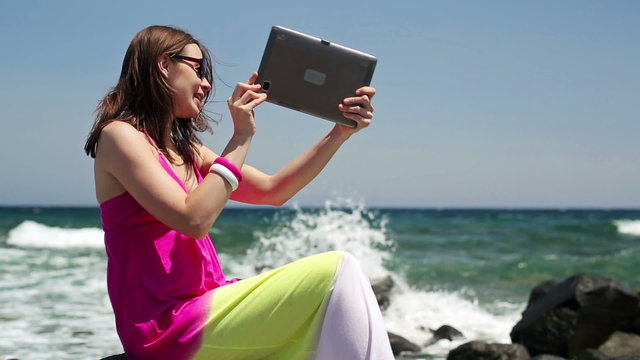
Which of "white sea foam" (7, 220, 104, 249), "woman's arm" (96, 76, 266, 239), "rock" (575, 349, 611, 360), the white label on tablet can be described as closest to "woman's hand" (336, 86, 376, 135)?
the white label on tablet

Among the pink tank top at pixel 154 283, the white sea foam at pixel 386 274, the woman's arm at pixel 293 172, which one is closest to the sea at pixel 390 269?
the white sea foam at pixel 386 274

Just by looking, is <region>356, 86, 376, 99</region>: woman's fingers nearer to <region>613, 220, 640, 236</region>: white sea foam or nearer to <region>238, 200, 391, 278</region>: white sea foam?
<region>238, 200, 391, 278</region>: white sea foam

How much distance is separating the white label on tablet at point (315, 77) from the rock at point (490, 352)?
12.5ft

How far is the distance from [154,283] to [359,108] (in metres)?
0.97

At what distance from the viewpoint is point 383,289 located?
33.0 feet

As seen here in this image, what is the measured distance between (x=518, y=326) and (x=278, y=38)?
5.09 metres

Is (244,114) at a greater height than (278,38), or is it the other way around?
(278,38)

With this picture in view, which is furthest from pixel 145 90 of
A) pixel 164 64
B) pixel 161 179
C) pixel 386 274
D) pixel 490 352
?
pixel 386 274

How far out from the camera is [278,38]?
2686 mm

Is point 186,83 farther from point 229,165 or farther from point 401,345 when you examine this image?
point 401,345

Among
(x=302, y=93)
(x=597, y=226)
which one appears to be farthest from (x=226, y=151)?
(x=597, y=226)

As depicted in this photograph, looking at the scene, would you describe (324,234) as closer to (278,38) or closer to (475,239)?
(475,239)

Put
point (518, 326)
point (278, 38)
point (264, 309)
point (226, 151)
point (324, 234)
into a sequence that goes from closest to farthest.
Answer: point (264, 309) < point (226, 151) < point (278, 38) < point (518, 326) < point (324, 234)

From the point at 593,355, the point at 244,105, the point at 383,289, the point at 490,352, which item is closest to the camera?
the point at 244,105
